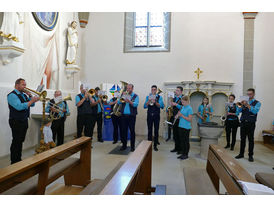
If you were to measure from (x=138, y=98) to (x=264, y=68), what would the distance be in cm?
525

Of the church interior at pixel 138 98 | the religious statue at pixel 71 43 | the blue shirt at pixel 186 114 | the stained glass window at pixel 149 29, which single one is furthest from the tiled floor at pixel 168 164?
the stained glass window at pixel 149 29

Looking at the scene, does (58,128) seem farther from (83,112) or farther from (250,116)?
(250,116)

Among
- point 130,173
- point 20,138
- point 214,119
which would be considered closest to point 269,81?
point 214,119

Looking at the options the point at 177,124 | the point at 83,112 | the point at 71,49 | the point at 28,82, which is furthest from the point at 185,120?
the point at 71,49

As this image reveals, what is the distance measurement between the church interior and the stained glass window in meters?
0.04

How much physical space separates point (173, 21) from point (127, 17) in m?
1.94

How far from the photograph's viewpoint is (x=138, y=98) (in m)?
5.43

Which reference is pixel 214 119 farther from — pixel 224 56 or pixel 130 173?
pixel 130 173

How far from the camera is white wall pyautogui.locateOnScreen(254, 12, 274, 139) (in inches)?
288

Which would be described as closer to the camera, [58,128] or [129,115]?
[58,128]

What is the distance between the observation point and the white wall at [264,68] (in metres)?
7.30

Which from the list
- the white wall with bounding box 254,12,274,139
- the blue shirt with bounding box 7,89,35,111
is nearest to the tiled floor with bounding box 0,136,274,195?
the blue shirt with bounding box 7,89,35,111

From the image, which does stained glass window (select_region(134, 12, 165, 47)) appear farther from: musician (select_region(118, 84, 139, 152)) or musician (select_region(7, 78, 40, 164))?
musician (select_region(7, 78, 40, 164))

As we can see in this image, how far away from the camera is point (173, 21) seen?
791 cm
